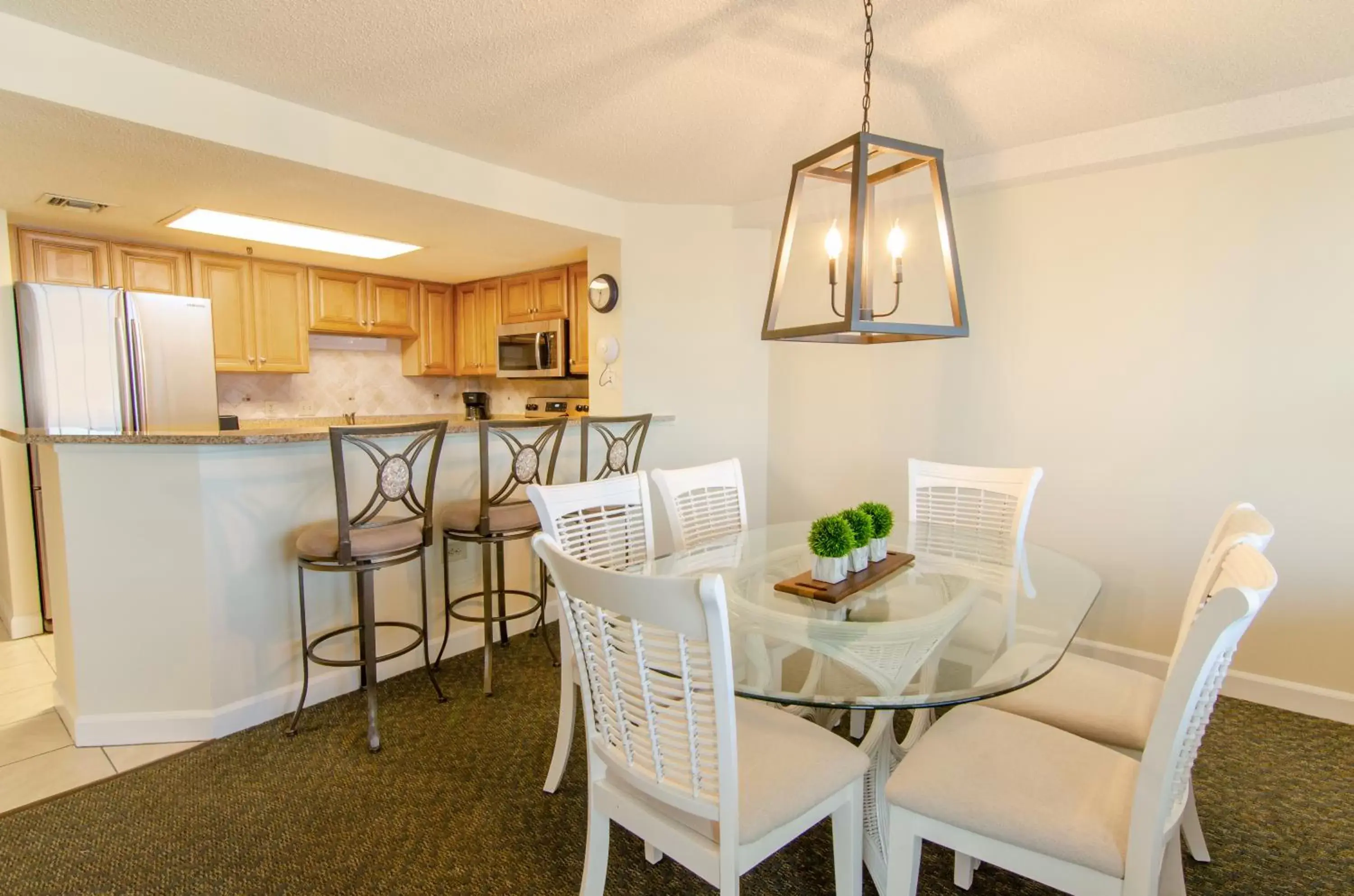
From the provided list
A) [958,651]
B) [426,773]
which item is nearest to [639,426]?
[426,773]

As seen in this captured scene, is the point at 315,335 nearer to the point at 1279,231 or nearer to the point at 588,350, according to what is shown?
the point at 588,350

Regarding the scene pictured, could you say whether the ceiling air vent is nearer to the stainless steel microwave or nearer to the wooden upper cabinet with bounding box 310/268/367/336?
the wooden upper cabinet with bounding box 310/268/367/336

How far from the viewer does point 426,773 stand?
2.07 meters

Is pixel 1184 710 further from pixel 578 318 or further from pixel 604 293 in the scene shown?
pixel 578 318

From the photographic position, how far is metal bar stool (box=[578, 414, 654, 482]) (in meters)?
3.05

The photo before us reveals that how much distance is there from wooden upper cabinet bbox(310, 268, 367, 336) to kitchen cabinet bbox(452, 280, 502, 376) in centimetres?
72

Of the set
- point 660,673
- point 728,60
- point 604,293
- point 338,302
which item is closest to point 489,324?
point 338,302

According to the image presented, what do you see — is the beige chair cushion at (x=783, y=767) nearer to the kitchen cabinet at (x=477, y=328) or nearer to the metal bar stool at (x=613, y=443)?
the metal bar stool at (x=613, y=443)

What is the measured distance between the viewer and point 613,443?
3094 millimetres

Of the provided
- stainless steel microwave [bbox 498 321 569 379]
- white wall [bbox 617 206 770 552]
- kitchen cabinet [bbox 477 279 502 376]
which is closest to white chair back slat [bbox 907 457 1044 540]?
white wall [bbox 617 206 770 552]

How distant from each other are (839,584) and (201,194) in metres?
3.15

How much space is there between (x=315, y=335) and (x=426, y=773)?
3.84m

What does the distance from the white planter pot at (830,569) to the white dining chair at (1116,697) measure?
438mm

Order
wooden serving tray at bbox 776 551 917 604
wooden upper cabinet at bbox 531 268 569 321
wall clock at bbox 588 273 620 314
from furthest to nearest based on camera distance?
wooden upper cabinet at bbox 531 268 569 321 → wall clock at bbox 588 273 620 314 → wooden serving tray at bbox 776 551 917 604
